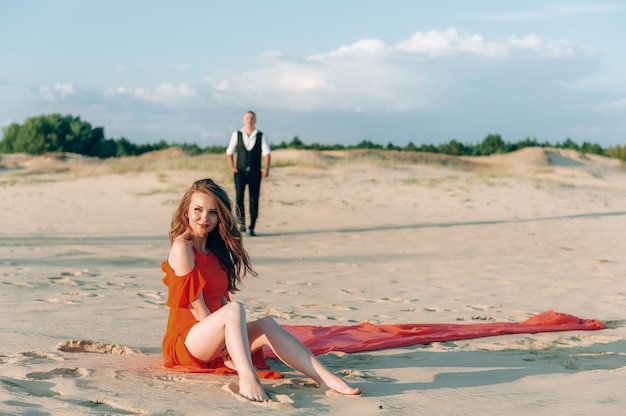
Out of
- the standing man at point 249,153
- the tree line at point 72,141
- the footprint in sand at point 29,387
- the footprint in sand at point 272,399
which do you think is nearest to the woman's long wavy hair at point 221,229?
the footprint in sand at point 272,399

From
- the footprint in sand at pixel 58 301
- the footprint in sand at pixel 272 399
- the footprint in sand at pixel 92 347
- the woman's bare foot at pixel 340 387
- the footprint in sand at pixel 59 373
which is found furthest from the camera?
the footprint in sand at pixel 58 301

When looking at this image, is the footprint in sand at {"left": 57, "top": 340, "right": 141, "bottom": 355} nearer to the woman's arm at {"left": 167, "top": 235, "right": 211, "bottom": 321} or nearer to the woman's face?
the woman's arm at {"left": 167, "top": 235, "right": 211, "bottom": 321}

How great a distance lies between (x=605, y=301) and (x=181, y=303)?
4.85m

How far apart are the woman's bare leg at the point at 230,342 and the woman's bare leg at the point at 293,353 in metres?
0.17

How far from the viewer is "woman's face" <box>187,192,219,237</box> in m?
4.67

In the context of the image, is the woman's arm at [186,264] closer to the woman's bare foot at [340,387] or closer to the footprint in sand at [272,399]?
the footprint in sand at [272,399]

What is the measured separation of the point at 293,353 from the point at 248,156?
908 cm

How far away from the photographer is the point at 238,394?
408 centimetres

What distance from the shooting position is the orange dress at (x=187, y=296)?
453 cm

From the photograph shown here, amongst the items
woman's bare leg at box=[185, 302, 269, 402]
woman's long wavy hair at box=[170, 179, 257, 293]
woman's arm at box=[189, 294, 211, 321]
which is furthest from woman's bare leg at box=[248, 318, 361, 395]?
woman's long wavy hair at box=[170, 179, 257, 293]

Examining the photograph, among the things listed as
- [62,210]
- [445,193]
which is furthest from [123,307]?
[445,193]

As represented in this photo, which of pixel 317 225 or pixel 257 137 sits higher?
pixel 257 137

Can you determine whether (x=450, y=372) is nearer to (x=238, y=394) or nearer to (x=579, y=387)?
(x=579, y=387)

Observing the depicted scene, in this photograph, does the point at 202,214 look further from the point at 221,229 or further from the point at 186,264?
the point at 186,264
